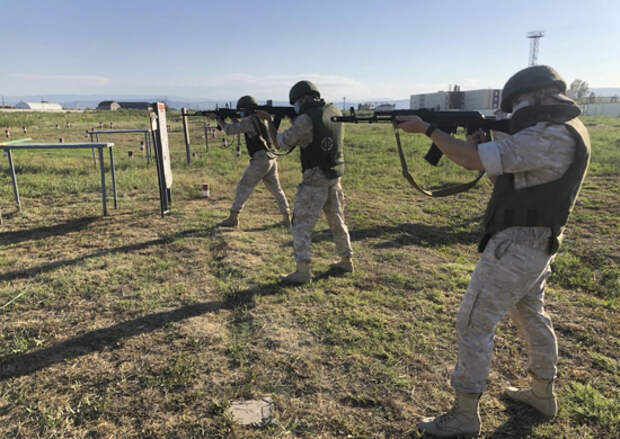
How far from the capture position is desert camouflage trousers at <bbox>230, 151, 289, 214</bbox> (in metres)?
6.59

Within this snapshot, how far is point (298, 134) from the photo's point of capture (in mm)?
4355

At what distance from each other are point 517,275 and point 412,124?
1.22 m

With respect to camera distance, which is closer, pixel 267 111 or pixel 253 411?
pixel 253 411

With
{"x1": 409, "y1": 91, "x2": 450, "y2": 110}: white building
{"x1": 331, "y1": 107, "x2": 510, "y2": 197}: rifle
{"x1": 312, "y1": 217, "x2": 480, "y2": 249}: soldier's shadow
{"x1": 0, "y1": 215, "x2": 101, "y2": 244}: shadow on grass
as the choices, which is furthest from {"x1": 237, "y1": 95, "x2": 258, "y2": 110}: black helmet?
{"x1": 409, "y1": 91, "x2": 450, "y2": 110}: white building

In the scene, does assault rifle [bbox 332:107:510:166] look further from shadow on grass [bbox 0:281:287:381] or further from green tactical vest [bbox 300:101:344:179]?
shadow on grass [bbox 0:281:287:381]

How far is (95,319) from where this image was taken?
387 cm

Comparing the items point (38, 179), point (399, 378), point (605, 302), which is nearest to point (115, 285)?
point (399, 378)

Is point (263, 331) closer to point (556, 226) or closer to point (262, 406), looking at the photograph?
point (262, 406)

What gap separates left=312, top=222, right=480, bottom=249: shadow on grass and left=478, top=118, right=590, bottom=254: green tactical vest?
12.5 feet

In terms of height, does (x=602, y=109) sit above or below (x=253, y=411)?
above

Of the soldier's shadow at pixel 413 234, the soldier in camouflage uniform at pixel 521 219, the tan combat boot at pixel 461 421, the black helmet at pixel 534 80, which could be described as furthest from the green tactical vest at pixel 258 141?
the tan combat boot at pixel 461 421

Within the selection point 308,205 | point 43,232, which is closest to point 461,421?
point 308,205

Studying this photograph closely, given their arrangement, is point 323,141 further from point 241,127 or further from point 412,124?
point 241,127

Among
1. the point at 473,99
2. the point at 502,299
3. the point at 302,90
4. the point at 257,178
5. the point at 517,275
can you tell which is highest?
the point at 473,99
